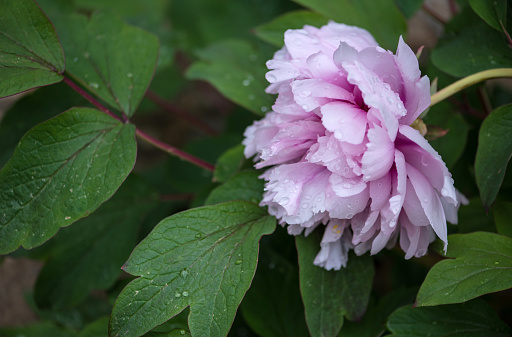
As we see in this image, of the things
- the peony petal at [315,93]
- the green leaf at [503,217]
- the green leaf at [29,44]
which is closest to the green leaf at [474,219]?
the green leaf at [503,217]

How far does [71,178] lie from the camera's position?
74 cm

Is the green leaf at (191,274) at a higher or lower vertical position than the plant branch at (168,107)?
higher

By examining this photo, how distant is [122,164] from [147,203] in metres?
0.33

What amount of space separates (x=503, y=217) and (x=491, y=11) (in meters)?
0.34

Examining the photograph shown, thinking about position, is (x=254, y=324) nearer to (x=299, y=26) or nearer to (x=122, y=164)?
(x=122, y=164)

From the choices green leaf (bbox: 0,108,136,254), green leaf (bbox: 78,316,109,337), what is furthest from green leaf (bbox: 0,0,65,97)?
green leaf (bbox: 78,316,109,337)

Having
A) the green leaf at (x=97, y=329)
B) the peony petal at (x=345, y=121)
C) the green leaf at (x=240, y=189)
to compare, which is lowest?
the green leaf at (x=97, y=329)

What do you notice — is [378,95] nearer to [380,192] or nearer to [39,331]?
[380,192]

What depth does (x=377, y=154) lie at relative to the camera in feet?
1.90

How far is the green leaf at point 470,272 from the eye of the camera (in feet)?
2.14

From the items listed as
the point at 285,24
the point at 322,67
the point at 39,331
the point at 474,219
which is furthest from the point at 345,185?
the point at 39,331

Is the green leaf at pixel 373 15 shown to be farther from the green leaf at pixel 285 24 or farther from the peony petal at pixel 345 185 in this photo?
the peony petal at pixel 345 185

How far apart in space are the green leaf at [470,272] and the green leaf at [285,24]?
20.8 inches

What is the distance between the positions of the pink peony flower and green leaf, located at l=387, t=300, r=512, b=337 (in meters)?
0.12
